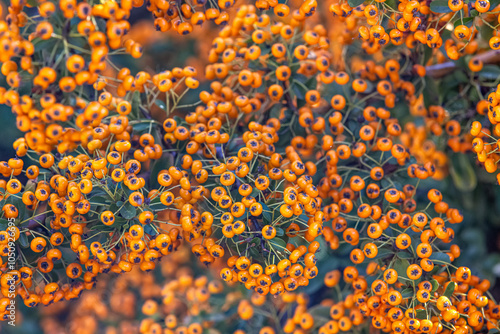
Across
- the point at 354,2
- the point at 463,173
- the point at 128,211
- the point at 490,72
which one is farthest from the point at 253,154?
the point at 463,173

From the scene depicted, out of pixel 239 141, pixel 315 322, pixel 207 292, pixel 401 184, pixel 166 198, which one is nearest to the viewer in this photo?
pixel 166 198

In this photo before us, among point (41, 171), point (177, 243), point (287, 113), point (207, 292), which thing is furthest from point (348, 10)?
point (207, 292)

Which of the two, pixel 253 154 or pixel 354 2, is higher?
pixel 354 2

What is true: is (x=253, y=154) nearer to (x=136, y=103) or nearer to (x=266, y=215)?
(x=266, y=215)

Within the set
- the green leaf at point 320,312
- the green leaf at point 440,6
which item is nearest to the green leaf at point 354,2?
the green leaf at point 440,6

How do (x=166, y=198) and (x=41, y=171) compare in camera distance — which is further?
(x=41, y=171)

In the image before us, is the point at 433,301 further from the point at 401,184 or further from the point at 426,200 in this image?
the point at 426,200

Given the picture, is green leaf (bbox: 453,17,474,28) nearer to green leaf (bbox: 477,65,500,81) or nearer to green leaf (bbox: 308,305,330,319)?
green leaf (bbox: 477,65,500,81)
